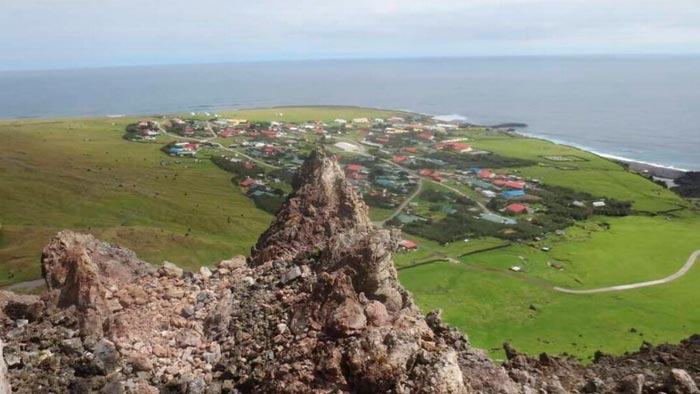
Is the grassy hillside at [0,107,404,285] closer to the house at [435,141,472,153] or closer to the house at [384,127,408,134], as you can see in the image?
the house at [435,141,472,153]

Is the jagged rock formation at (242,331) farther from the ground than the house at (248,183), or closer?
farther from the ground

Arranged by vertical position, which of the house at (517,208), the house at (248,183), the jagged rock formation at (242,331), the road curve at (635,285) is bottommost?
the road curve at (635,285)

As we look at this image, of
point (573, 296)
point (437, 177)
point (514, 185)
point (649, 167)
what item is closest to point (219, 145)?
point (437, 177)

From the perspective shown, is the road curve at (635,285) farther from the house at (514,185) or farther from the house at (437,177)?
the house at (437,177)

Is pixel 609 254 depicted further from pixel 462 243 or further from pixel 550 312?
pixel 550 312

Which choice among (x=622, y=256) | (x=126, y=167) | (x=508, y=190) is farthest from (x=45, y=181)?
(x=622, y=256)

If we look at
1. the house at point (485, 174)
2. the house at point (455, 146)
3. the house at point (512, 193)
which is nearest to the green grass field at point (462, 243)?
the house at point (512, 193)
